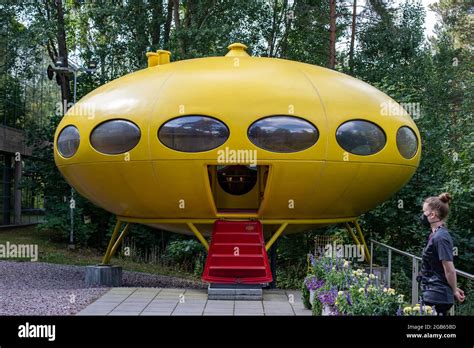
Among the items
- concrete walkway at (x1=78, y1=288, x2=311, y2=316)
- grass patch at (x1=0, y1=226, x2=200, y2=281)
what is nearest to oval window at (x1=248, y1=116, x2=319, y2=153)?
concrete walkway at (x1=78, y1=288, x2=311, y2=316)

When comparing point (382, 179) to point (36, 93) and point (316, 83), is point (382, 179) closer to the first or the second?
point (316, 83)

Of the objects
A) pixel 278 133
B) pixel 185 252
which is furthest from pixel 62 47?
pixel 278 133

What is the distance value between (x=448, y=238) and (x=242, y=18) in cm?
2085

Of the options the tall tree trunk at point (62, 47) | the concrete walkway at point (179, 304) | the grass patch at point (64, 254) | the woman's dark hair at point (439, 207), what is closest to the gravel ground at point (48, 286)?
the concrete walkway at point (179, 304)

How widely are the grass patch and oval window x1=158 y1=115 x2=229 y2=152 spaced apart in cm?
738

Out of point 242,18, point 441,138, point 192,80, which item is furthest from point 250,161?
point 242,18

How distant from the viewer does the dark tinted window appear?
36.4 feet

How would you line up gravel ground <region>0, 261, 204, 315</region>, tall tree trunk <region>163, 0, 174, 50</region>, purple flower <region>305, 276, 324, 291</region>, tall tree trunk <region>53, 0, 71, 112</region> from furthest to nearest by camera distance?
tall tree trunk <region>163, 0, 174, 50</region> < tall tree trunk <region>53, 0, 71, 112</region> < gravel ground <region>0, 261, 204, 315</region> < purple flower <region>305, 276, 324, 291</region>

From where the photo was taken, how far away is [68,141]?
11.3 m

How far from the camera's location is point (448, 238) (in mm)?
5371

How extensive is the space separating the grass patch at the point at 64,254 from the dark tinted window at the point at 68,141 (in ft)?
19.7

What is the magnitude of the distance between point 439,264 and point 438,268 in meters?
0.04

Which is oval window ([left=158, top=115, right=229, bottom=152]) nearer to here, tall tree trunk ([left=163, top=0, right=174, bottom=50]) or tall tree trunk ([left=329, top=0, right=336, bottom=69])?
tall tree trunk ([left=329, top=0, right=336, bottom=69])

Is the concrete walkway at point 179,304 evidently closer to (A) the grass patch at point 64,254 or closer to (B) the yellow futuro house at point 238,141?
(B) the yellow futuro house at point 238,141
